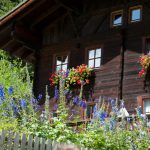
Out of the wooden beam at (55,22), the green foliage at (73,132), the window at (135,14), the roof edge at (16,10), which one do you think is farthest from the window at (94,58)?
the green foliage at (73,132)

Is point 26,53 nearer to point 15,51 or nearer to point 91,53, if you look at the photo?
point 15,51

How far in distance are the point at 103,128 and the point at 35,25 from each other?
396 inches

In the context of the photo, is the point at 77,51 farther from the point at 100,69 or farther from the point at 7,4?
the point at 7,4

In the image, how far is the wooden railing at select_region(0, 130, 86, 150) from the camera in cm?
668

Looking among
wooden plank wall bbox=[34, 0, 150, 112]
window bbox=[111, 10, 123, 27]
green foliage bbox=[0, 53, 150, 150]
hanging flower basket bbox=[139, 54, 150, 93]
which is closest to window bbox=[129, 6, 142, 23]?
wooden plank wall bbox=[34, 0, 150, 112]

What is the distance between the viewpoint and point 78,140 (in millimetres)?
7332

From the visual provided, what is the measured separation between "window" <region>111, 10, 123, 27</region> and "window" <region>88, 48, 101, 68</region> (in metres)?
0.99

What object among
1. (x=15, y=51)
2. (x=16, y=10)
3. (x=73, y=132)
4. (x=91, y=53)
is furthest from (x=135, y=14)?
(x=73, y=132)

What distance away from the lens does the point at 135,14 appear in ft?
49.8

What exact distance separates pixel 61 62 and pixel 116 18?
2450 millimetres

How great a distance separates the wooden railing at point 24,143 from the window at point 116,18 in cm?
914

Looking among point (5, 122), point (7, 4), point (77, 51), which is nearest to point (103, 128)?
point (5, 122)

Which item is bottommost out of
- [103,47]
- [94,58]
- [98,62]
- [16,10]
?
[98,62]

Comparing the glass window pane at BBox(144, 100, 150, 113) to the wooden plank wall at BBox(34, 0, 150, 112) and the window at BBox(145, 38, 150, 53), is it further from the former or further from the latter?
the window at BBox(145, 38, 150, 53)
